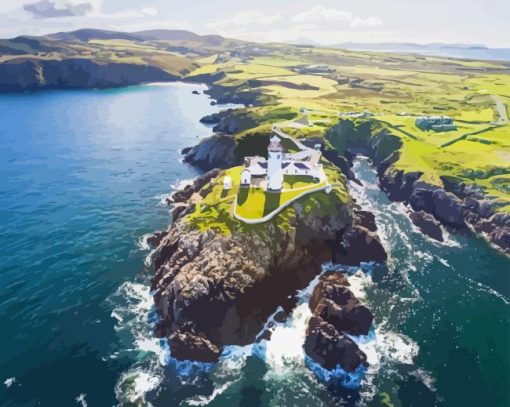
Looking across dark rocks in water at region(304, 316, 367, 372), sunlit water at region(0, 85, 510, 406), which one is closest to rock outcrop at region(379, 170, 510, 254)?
sunlit water at region(0, 85, 510, 406)

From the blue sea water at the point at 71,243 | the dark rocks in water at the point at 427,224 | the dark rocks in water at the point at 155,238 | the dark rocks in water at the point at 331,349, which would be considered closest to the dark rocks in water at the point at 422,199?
the dark rocks in water at the point at 427,224

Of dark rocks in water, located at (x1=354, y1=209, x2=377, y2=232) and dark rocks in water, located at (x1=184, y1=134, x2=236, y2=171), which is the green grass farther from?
dark rocks in water, located at (x1=184, y1=134, x2=236, y2=171)

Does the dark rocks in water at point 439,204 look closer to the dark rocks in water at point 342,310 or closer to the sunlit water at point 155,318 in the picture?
the sunlit water at point 155,318

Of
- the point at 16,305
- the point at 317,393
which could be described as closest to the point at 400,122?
the point at 317,393

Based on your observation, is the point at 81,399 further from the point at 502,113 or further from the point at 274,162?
the point at 502,113

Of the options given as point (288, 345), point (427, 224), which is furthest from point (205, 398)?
point (427, 224)
